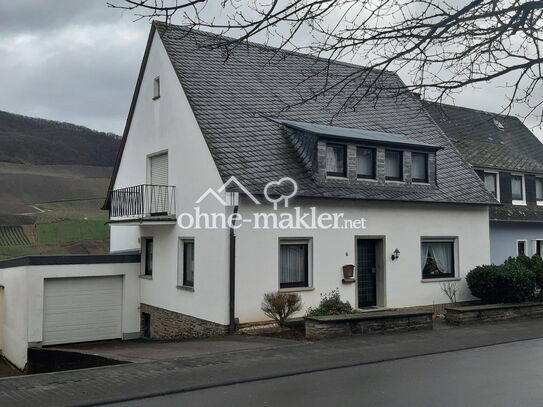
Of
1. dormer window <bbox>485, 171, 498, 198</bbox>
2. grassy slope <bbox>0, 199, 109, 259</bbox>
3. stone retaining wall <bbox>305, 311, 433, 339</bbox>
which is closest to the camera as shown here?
stone retaining wall <bbox>305, 311, 433, 339</bbox>

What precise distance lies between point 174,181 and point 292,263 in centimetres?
426

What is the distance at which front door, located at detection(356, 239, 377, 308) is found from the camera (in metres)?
15.9

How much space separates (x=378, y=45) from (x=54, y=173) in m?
71.1

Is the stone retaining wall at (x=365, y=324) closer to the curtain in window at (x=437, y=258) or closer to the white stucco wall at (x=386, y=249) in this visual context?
the white stucco wall at (x=386, y=249)

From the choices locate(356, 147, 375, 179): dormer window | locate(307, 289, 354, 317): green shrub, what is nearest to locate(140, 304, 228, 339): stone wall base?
locate(307, 289, 354, 317): green shrub

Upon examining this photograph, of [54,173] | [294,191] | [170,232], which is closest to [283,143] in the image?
[294,191]

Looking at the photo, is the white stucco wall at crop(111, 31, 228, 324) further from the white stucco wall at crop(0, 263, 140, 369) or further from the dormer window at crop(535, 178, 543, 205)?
the dormer window at crop(535, 178, 543, 205)

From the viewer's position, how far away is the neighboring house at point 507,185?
822 inches

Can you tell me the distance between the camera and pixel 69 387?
8281mm

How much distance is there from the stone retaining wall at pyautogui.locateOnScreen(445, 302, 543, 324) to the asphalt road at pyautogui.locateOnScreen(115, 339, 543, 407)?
4482 mm

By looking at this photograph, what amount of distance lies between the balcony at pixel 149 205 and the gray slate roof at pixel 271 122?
8.85 feet

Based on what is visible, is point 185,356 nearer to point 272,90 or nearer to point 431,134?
point 272,90

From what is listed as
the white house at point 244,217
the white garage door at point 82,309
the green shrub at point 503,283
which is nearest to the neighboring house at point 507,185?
the white house at point 244,217

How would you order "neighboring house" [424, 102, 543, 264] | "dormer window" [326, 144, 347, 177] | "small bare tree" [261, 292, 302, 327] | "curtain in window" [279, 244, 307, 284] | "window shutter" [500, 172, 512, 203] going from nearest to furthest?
"small bare tree" [261, 292, 302, 327] → "curtain in window" [279, 244, 307, 284] → "dormer window" [326, 144, 347, 177] → "neighboring house" [424, 102, 543, 264] → "window shutter" [500, 172, 512, 203]
